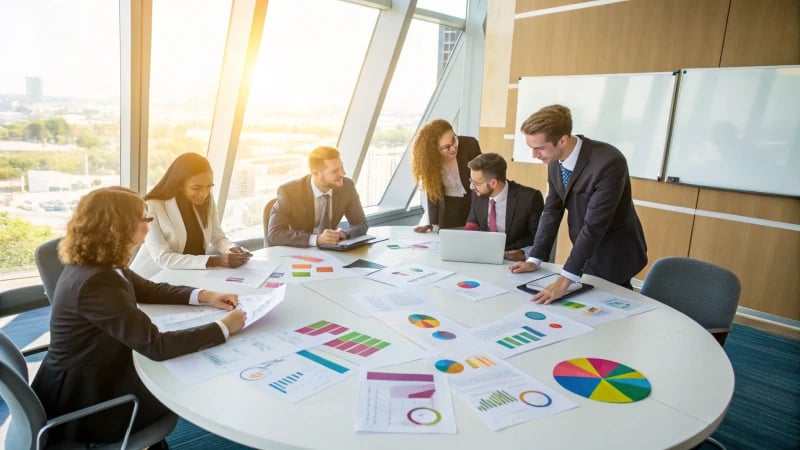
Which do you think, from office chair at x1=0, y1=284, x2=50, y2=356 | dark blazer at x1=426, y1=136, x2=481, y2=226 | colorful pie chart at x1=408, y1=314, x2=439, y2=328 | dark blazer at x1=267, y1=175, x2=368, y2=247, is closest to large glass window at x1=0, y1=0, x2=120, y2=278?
office chair at x1=0, y1=284, x2=50, y2=356

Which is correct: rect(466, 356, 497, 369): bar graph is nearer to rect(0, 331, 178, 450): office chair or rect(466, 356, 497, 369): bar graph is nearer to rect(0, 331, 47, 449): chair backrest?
rect(0, 331, 178, 450): office chair

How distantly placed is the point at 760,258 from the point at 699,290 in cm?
196

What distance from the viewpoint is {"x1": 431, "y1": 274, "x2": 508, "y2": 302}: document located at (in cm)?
213

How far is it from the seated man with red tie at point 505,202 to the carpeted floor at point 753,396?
1414mm

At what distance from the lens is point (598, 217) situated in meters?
2.32

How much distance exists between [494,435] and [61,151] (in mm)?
3540

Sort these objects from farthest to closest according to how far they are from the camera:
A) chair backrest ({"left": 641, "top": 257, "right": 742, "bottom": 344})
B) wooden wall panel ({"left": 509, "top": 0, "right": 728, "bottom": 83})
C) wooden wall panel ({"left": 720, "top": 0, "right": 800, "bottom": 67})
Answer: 1. wooden wall panel ({"left": 509, "top": 0, "right": 728, "bottom": 83})
2. wooden wall panel ({"left": 720, "top": 0, "right": 800, "bottom": 67})
3. chair backrest ({"left": 641, "top": 257, "right": 742, "bottom": 344})

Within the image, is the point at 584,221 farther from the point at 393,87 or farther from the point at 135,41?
the point at 393,87

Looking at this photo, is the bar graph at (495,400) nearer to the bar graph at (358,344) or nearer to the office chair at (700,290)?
the bar graph at (358,344)

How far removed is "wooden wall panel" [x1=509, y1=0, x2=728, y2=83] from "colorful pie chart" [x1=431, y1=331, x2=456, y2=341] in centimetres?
352

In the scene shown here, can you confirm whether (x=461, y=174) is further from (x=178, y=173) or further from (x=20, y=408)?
(x=20, y=408)

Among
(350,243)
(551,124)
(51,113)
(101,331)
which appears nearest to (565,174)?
(551,124)

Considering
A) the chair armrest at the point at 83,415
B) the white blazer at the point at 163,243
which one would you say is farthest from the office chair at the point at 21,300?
the chair armrest at the point at 83,415

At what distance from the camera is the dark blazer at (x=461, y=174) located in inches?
139
